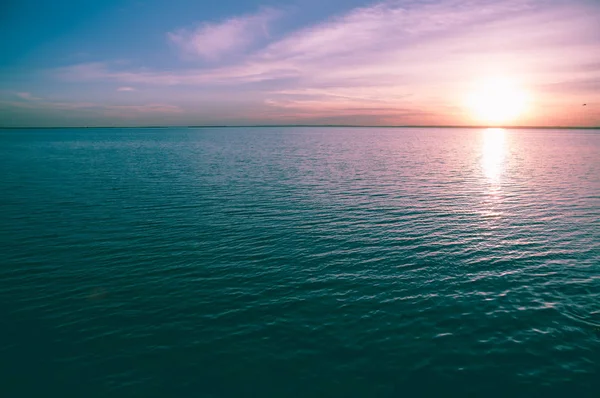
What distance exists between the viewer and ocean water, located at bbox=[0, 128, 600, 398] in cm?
1828

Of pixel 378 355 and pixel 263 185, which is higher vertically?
pixel 263 185

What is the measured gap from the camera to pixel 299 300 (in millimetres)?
25516

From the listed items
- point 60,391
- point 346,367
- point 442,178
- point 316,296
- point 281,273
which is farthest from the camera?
point 442,178

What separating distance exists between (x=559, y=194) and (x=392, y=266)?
1900 inches

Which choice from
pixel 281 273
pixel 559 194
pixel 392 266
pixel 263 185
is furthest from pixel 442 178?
pixel 281 273

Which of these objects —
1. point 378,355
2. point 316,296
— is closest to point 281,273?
point 316,296

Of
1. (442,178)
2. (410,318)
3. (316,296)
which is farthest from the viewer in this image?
(442,178)

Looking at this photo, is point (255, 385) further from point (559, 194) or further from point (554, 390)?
point (559, 194)

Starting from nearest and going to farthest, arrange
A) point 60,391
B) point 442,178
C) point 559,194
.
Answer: point 60,391, point 559,194, point 442,178

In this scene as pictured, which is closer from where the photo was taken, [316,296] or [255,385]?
[255,385]

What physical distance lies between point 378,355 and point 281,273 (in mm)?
11805

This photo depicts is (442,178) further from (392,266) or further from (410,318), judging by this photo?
(410,318)

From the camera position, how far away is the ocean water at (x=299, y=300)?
720 inches

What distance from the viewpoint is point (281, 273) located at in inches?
1173
